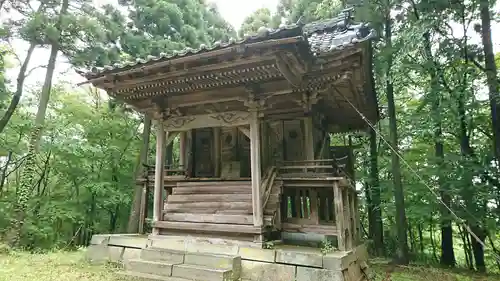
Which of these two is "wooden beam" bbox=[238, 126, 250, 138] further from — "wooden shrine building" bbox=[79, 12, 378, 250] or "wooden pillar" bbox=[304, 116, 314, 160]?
"wooden pillar" bbox=[304, 116, 314, 160]

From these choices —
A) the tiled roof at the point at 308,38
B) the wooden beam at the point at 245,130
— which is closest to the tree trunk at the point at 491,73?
the tiled roof at the point at 308,38

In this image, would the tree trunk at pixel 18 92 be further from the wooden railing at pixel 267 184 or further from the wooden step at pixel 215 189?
the wooden railing at pixel 267 184

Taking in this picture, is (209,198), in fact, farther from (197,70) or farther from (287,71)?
(287,71)

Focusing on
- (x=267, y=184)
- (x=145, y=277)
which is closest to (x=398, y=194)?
(x=267, y=184)

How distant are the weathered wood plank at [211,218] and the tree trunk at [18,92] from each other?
8.48 m

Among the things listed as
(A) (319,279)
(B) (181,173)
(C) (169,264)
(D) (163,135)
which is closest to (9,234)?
(B) (181,173)

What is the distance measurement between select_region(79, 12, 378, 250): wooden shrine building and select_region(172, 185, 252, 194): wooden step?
0.08 feet

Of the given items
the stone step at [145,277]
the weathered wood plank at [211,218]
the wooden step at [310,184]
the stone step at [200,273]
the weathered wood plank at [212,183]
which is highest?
the weathered wood plank at [212,183]

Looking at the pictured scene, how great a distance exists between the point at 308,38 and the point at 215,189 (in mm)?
3864

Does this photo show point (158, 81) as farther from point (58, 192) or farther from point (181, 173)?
point (58, 192)

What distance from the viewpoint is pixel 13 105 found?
11219 mm

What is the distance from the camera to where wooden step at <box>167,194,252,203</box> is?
21.2ft

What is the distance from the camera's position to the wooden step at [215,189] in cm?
661

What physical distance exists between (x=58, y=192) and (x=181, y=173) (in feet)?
26.7
